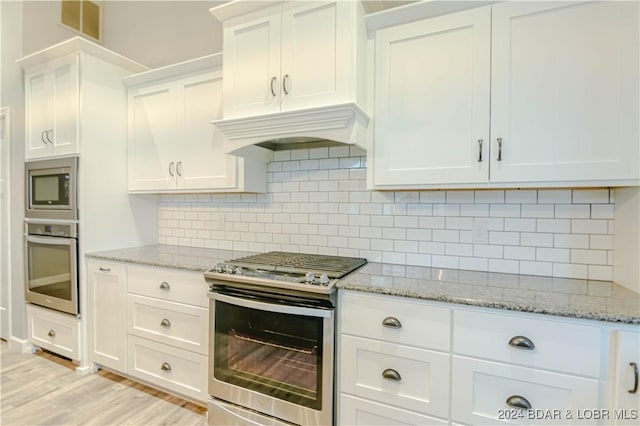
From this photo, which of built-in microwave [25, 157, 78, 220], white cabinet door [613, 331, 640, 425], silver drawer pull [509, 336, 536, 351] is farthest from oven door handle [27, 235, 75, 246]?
white cabinet door [613, 331, 640, 425]

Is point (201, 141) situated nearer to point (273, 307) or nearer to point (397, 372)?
point (273, 307)

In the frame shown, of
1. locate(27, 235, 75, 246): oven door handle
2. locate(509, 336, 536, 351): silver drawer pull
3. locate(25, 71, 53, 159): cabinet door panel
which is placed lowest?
locate(509, 336, 536, 351): silver drawer pull

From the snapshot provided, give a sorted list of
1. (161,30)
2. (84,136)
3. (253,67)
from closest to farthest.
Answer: (253,67)
(84,136)
(161,30)

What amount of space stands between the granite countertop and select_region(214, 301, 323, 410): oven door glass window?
12.4 inches

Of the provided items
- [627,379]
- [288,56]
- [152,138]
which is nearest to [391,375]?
[627,379]

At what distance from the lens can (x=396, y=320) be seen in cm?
147

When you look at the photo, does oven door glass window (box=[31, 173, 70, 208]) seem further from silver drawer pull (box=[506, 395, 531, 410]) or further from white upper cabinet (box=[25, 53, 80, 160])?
silver drawer pull (box=[506, 395, 531, 410])

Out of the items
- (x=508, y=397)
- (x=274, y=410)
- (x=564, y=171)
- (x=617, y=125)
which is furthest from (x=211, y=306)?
(x=617, y=125)

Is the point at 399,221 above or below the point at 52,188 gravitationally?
below

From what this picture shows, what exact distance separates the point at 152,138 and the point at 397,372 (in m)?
2.41

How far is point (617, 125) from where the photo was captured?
1.38 m

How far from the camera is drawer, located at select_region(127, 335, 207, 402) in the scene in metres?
2.01

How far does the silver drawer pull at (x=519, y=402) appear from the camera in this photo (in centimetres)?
128

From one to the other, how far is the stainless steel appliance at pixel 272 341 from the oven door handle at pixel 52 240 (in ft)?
4.48
